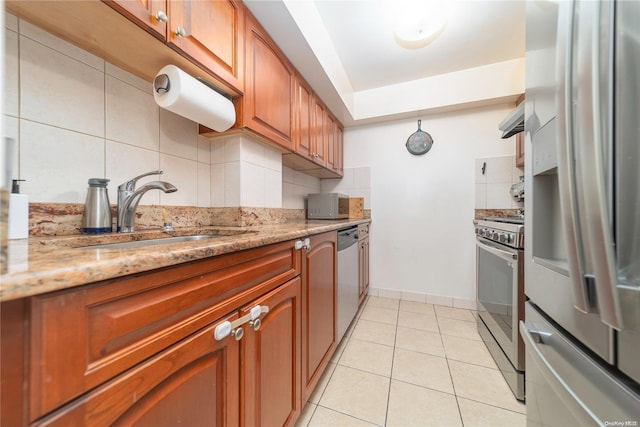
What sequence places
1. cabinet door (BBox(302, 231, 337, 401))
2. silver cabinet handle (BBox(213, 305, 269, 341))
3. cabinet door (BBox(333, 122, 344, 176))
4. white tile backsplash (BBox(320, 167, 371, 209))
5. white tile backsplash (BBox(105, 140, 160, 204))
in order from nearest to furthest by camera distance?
silver cabinet handle (BBox(213, 305, 269, 341)) → white tile backsplash (BBox(105, 140, 160, 204)) → cabinet door (BBox(302, 231, 337, 401)) → cabinet door (BBox(333, 122, 344, 176)) → white tile backsplash (BBox(320, 167, 371, 209))

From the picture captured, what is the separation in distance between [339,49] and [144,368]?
2.26 meters

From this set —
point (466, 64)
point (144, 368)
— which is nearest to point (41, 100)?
point (144, 368)

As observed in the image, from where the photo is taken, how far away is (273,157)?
159 cm

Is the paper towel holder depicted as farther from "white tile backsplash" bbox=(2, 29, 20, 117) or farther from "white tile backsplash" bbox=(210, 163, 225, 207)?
"white tile backsplash" bbox=(210, 163, 225, 207)

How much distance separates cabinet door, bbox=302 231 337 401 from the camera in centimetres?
104

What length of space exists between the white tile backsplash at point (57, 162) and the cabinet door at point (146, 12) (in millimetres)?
451

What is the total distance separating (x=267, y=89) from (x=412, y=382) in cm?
188

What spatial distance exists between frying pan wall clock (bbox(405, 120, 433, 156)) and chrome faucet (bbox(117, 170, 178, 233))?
7.54 feet

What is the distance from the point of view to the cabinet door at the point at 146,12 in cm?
70

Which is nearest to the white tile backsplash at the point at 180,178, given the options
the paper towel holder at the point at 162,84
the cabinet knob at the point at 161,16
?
the paper towel holder at the point at 162,84

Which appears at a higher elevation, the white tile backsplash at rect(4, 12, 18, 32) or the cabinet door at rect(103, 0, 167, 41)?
the cabinet door at rect(103, 0, 167, 41)

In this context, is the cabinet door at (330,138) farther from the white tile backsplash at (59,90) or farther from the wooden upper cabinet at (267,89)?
the white tile backsplash at (59,90)

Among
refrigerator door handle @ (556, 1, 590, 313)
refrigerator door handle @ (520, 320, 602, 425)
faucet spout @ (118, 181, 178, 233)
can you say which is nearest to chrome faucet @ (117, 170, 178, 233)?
faucet spout @ (118, 181, 178, 233)

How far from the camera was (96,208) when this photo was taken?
0.83m
